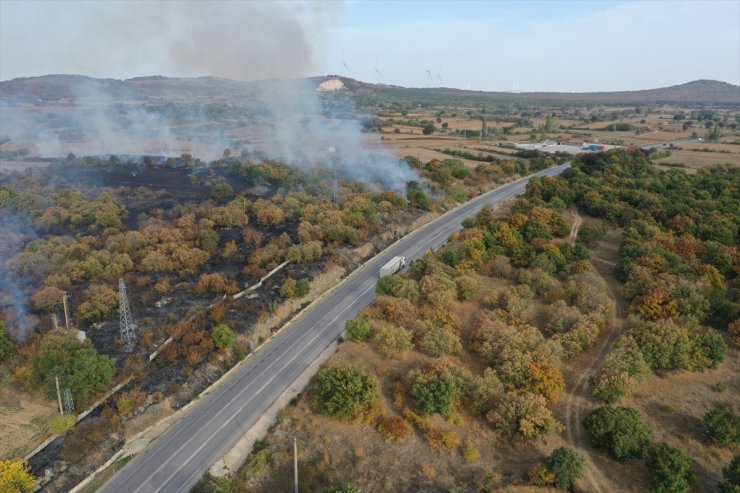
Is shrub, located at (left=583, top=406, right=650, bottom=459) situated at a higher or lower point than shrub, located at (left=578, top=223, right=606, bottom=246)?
lower

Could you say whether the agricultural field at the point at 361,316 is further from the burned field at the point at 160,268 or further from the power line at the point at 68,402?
the power line at the point at 68,402

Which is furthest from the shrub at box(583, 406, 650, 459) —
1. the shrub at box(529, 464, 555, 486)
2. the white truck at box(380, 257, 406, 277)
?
the white truck at box(380, 257, 406, 277)

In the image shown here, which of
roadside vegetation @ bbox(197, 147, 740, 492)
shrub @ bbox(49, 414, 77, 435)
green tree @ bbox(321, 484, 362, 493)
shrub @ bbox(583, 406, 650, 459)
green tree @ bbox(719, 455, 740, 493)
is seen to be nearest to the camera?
green tree @ bbox(321, 484, 362, 493)

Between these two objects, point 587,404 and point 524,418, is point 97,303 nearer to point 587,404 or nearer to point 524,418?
point 524,418

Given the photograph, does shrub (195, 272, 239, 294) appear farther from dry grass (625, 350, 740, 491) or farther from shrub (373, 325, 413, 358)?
dry grass (625, 350, 740, 491)

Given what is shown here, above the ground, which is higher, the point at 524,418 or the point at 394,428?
the point at 524,418

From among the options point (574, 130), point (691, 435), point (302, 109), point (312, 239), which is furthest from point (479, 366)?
point (574, 130)

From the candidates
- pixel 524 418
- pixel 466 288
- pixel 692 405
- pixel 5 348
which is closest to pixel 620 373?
pixel 692 405
